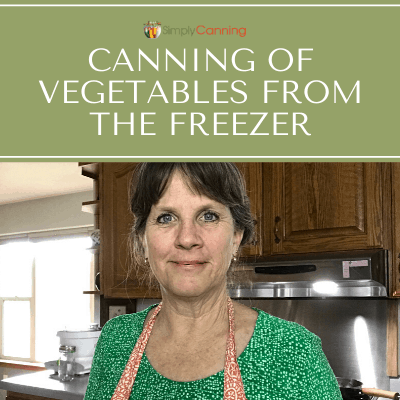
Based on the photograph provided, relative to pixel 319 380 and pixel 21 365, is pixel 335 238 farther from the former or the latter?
pixel 21 365

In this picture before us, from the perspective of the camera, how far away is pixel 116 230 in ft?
8.28

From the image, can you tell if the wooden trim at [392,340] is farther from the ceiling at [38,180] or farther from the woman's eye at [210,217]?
the ceiling at [38,180]

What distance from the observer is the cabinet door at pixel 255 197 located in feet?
6.44

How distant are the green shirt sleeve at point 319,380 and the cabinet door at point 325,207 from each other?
0.95 m

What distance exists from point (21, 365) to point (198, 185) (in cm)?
518

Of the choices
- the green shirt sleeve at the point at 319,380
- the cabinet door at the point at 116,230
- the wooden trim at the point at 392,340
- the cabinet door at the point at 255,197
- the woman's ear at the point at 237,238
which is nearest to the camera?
the green shirt sleeve at the point at 319,380

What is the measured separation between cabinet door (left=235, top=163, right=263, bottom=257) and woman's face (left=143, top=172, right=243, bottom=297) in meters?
1.11

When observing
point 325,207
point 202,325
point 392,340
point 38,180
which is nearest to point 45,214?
point 38,180

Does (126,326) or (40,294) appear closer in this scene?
(126,326)
